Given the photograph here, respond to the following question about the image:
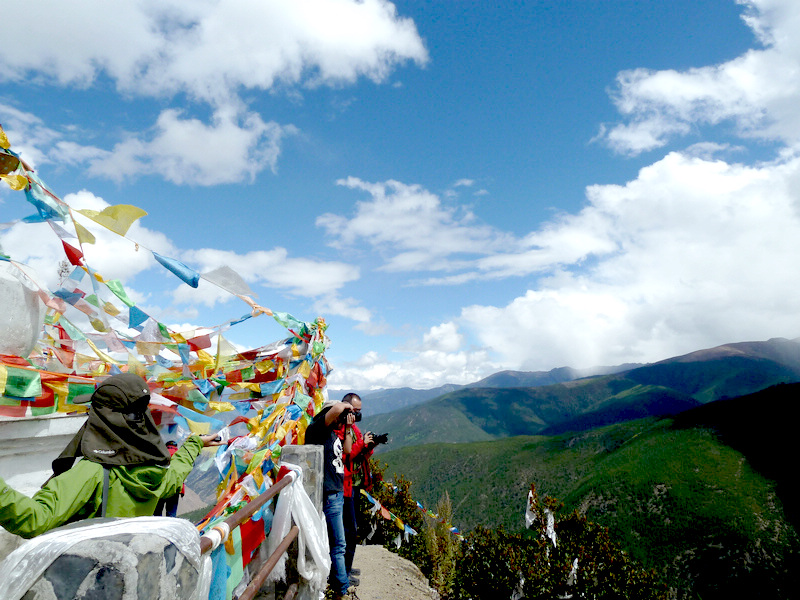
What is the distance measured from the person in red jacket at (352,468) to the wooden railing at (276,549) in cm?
141

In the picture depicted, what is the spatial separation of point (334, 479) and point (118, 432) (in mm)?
2484

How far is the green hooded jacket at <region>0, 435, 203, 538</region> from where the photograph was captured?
1532 mm

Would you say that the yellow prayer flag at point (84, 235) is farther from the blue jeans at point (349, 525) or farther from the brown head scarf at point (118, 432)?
the blue jeans at point (349, 525)

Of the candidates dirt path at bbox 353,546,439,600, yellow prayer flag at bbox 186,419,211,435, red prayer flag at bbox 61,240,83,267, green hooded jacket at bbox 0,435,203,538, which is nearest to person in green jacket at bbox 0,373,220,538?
green hooded jacket at bbox 0,435,203,538

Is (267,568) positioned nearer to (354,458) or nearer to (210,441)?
(210,441)

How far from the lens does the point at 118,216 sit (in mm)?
3604

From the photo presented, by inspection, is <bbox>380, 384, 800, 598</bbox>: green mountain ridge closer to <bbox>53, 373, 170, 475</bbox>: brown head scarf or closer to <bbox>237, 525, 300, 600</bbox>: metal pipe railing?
<bbox>237, 525, 300, 600</bbox>: metal pipe railing

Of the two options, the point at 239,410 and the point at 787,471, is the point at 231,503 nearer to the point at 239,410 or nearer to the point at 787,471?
the point at 239,410

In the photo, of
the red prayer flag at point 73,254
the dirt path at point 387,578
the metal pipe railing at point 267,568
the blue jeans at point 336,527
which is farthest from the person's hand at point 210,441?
the dirt path at point 387,578

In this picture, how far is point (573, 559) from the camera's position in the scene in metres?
7.39

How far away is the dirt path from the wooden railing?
10.2 ft

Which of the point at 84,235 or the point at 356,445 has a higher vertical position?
the point at 84,235

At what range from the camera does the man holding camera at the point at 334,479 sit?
4.23m

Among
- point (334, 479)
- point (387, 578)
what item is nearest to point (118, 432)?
point (334, 479)
